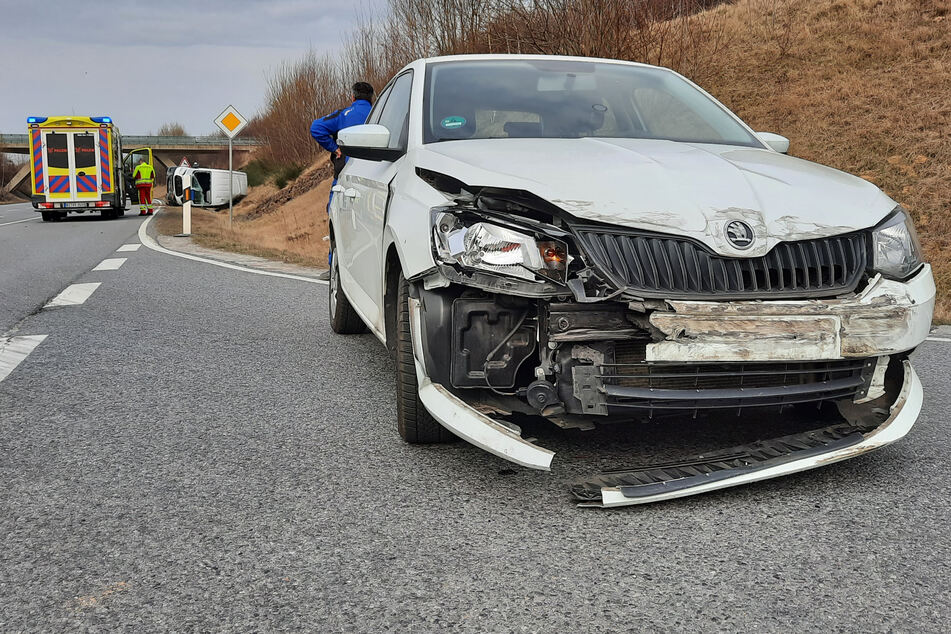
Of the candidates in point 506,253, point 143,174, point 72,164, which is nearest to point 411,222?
point 506,253

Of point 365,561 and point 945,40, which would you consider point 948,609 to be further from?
point 945,40

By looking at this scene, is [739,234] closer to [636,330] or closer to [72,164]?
[636,330]

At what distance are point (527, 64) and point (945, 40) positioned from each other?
20.5m

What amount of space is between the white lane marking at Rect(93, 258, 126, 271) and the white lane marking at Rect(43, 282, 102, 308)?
5.71 feet

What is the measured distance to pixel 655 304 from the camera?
278 cm

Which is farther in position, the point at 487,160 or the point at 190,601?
the point at 487,160

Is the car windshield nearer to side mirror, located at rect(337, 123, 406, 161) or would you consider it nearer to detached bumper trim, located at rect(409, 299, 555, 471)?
side mirror, located at rect(337, 123, 406, 161)

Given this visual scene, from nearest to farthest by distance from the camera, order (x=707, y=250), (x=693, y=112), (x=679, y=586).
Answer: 1. (x=679, y=586)
2. (x=707, y=250)
3. (x=693, y=112)

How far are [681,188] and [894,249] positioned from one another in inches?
30.6

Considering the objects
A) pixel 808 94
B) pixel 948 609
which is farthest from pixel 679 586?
pixel 808 94

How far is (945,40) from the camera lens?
831 inches

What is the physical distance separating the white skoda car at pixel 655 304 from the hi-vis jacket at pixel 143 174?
98.5ft

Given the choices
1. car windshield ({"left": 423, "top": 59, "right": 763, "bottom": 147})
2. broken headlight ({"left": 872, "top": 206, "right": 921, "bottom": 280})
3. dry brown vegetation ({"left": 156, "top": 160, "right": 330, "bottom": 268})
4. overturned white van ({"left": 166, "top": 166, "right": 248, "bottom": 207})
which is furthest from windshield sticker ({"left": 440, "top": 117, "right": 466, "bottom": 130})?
overturned white van ({"left": 166, "top": 166, "right": 248, "bottom": 207})

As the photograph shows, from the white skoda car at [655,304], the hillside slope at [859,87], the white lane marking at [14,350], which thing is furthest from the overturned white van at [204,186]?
the white skoda car at [655,304]
